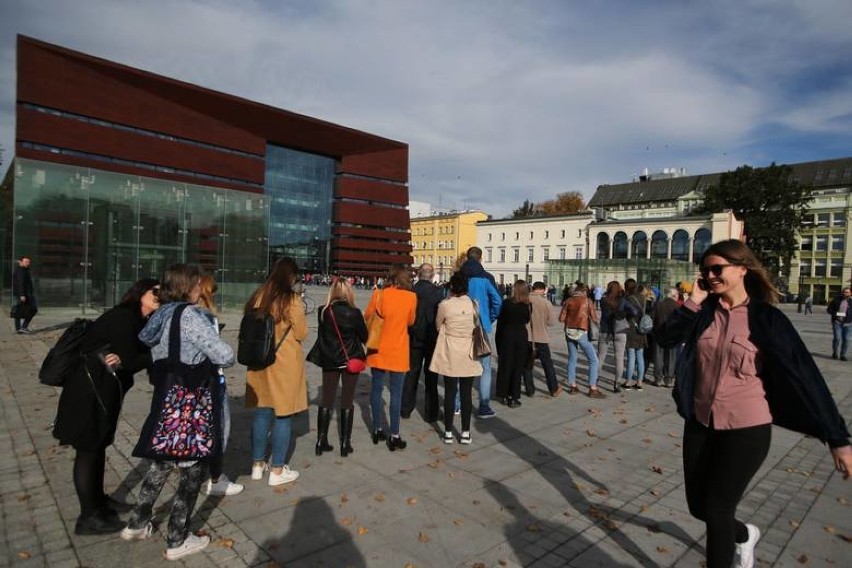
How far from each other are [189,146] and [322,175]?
25.6 meters

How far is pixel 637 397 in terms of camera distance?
9.09m

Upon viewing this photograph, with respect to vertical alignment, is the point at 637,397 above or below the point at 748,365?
below

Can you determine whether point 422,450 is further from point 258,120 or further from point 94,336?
point 258,120

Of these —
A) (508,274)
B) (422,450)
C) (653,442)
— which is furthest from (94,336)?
(508,274)

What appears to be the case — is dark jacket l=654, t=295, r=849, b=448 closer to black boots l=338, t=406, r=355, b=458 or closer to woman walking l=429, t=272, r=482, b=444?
woman walking l=429, t=272, r=482, b=444

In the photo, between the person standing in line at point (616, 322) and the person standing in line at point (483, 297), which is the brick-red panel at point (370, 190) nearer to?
the person standing in line at point (616, 322)

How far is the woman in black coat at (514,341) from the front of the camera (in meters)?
7.97

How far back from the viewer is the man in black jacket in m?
7.02

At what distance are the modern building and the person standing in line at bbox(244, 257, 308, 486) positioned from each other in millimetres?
16357

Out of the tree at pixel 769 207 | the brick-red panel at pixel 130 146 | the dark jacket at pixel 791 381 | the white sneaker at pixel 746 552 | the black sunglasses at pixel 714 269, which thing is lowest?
the white sneaker at pixel 746 552

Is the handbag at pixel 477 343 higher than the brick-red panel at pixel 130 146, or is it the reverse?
the brick-red panel at pixel 130 146

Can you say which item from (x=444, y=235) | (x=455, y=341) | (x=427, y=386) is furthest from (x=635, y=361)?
(x=444, y=235)

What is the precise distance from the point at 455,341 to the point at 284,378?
2207 millimetres

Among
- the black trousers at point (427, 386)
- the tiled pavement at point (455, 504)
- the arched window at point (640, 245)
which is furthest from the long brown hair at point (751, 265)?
the arched window at point (640, 245)
